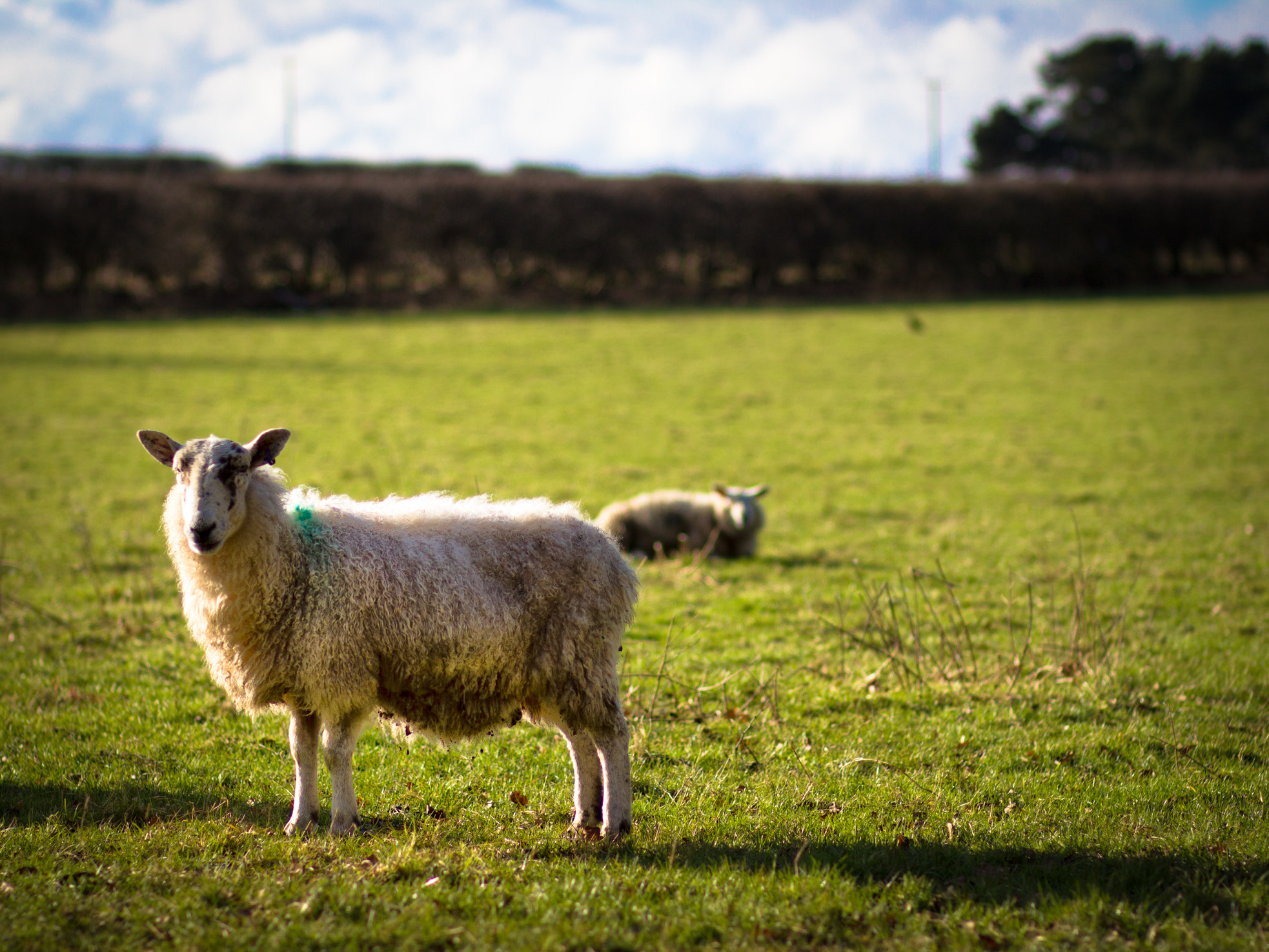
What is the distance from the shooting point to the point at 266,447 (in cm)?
486

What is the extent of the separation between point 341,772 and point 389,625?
780 millimetres

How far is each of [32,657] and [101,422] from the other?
12.4m

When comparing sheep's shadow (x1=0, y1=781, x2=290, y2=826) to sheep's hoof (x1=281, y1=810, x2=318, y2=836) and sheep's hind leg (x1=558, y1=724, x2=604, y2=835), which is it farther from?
sheep's hind leg (x1=558, y1=724, x2=604, y2=835)

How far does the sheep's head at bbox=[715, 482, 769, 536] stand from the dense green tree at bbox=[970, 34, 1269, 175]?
55492 mm

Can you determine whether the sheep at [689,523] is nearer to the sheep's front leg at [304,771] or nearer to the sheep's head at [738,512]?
the sheep's head at [738,512]

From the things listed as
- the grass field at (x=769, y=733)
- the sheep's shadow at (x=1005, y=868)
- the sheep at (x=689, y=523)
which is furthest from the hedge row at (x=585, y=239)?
the sheep's shadow at (x=1005, y=868)

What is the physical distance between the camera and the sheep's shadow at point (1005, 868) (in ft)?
13.9

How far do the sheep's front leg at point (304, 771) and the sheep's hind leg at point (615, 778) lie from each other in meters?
1.47

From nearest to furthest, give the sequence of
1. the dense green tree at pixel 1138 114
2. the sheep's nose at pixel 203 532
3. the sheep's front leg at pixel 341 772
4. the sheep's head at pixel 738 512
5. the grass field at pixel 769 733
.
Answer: the grass field at pixel 769 733 < the sheep's nose at pixel 203 532 < the sheep's front leg at pixel 341 772 < the sheep's head at pixel 738 512 < the dense green tree at pixel 1138 114

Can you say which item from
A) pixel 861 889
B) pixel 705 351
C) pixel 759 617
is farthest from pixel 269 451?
pixel 705 351

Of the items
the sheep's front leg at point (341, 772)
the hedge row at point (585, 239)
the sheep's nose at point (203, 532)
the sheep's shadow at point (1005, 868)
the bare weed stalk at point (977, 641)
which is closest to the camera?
the sheep's shadow at point (1005, 868)

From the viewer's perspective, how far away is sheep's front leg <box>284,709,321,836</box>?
4.78m

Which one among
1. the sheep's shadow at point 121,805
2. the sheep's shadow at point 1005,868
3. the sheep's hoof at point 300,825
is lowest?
the sheep's shadow at point 1005,868

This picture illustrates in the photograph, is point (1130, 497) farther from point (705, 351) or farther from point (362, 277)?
point (362, 277)
